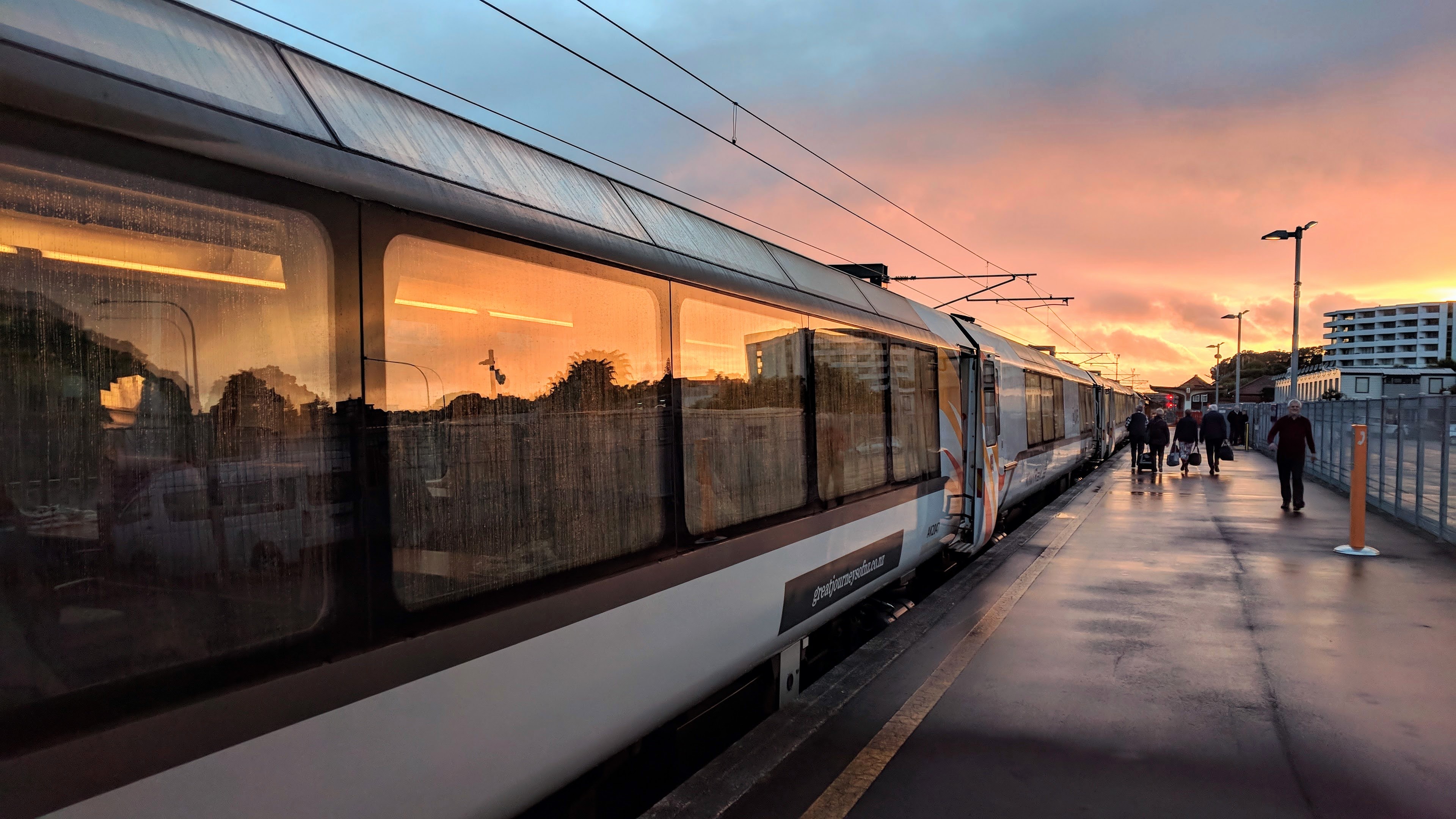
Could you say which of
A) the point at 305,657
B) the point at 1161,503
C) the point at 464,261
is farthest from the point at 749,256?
the point at 1161,503

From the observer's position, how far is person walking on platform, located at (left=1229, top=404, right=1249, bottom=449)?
3142 centimetres

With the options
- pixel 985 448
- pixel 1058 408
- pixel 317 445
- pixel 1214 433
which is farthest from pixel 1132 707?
pixel 1214 433

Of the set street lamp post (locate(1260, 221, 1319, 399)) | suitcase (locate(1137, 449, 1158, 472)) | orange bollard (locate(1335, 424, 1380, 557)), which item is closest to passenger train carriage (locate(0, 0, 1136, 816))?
orange bollard (locate(1335, 424, 1380, 557))

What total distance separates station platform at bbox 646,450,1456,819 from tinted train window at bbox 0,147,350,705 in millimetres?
2315

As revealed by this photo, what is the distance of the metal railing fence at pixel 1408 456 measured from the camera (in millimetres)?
10047

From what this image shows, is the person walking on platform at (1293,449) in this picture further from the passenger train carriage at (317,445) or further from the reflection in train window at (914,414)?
the passenger train carriage at (317,445)

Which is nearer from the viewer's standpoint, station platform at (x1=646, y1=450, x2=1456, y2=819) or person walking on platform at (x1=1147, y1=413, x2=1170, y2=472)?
station platform at (x1=646, y1=450, x2=1456, y2=819)

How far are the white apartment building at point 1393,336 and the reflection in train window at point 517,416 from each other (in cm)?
18023

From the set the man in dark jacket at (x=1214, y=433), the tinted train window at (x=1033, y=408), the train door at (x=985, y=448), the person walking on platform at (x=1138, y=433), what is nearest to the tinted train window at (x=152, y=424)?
the train door at (x=985, y=448)

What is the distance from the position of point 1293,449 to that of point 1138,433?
8.52 meters

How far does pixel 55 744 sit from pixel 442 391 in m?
1.25

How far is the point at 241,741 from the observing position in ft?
6.28

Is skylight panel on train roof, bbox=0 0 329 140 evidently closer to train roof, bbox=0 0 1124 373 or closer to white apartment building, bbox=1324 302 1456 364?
train roof, bbox=0 0 1124 373

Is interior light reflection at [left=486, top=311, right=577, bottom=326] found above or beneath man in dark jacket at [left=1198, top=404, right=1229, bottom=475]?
above
